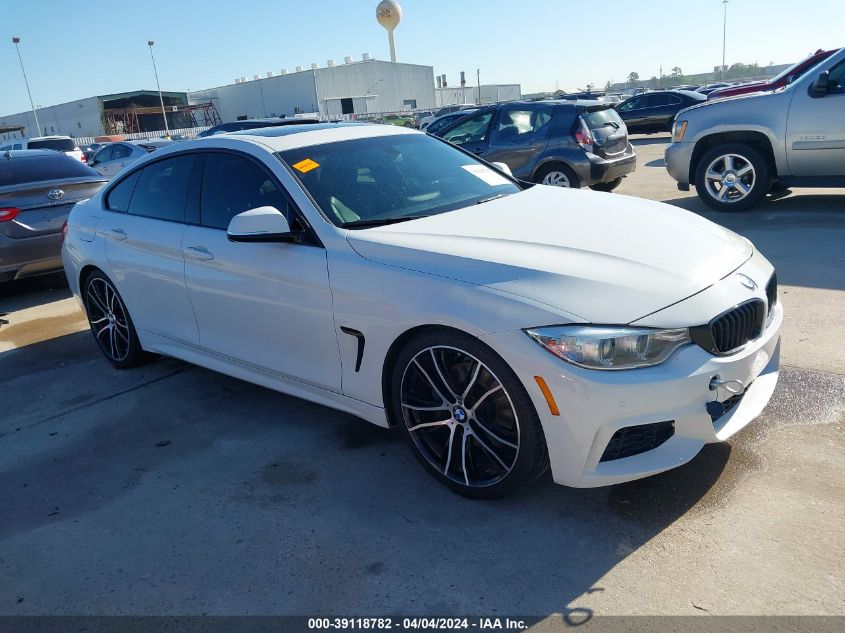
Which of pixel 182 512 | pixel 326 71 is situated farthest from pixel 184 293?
pixel 326 71

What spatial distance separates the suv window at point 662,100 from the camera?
880 inches

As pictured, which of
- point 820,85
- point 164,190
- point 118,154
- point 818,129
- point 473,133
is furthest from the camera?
point 118,154

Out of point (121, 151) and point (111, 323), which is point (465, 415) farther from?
point (121, 151)

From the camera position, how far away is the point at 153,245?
447cm

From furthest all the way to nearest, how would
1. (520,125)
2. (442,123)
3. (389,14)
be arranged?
(389,14), (442,123), (520,125)

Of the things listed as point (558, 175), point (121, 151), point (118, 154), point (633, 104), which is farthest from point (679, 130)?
point (633, 104)

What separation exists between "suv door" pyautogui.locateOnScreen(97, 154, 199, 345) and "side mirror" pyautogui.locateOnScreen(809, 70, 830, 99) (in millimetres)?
6451

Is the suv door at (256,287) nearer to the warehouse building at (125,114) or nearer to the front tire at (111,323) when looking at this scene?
the front tire at (111,323)

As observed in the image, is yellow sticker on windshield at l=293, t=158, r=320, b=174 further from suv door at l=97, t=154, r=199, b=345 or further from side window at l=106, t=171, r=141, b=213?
side window at l=106, t=171, r=141, b=213

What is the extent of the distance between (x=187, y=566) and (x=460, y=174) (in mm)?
2621

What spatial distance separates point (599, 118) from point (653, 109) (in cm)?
1370

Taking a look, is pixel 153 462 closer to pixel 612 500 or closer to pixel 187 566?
pixel 187 566

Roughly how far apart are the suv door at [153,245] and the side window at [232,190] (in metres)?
0.21

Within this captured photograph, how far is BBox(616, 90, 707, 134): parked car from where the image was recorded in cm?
2214
